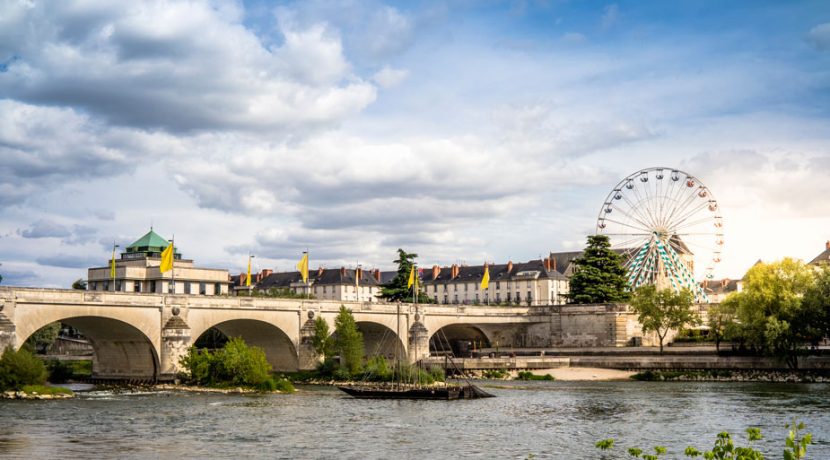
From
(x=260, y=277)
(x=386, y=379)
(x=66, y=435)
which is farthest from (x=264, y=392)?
(x=260, y=277)

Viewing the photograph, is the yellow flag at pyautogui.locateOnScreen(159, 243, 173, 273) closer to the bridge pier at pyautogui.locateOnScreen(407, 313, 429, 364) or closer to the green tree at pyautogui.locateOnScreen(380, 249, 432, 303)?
the bridge pier at pyautogui.locateOnScreen(407, 313, 429, 364)

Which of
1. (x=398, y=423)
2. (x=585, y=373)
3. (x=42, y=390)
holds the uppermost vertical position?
(x=585, y=373)

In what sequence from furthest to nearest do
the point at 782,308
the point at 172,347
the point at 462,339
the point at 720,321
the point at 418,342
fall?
the point at 462,339, the point at 418,342, the point at 720,321, the point at 782,308, the point at 172,347

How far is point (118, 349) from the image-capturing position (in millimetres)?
75438

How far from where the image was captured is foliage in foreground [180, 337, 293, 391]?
67562 mm

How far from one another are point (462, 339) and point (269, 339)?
110 feet

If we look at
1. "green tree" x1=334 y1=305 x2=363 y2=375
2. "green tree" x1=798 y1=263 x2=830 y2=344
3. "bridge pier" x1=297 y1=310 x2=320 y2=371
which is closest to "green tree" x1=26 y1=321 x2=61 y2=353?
"bridge pier" x1=297 y1=310 x2=320 y2=371

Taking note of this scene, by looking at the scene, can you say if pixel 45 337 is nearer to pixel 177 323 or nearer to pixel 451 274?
pixel 177 323

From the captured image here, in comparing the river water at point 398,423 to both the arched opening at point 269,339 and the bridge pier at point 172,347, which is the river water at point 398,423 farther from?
the arched opening at point 269,339

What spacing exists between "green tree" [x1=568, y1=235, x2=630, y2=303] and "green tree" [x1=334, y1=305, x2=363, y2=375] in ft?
112

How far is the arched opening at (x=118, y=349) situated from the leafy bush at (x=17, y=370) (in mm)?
9631

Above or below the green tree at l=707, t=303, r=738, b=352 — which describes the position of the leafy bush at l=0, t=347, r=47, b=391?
below

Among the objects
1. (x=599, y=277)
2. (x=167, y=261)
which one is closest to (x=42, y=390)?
(x=167, y=261)

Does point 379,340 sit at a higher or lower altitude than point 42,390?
higher
